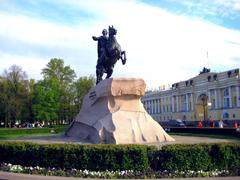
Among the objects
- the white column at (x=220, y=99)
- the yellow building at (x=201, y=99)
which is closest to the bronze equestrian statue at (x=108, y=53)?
the yellow building at (x=201, y=99)

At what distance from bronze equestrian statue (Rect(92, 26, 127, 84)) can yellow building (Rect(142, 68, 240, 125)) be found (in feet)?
188

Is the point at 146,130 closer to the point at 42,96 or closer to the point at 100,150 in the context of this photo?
the point at 100,150

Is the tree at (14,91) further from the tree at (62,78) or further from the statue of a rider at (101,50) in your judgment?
the statue of a rider at (101,50)

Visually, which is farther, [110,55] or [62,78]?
[62,78]

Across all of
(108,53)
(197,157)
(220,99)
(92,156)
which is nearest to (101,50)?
(108,53)

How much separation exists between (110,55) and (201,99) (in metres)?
74.8

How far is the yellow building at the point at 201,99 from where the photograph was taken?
8581 centimetres

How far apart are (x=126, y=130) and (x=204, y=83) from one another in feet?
276

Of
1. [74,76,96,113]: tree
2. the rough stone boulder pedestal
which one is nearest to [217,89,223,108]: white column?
[74,76,96,113]: tree

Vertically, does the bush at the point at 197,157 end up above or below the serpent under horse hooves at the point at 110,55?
below

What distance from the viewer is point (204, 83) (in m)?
98.3

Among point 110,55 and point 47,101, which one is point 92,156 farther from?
point 47,101

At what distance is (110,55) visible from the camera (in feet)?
66.0

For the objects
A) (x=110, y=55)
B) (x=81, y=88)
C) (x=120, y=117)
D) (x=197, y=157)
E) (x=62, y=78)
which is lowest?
(x=197, y=157)
